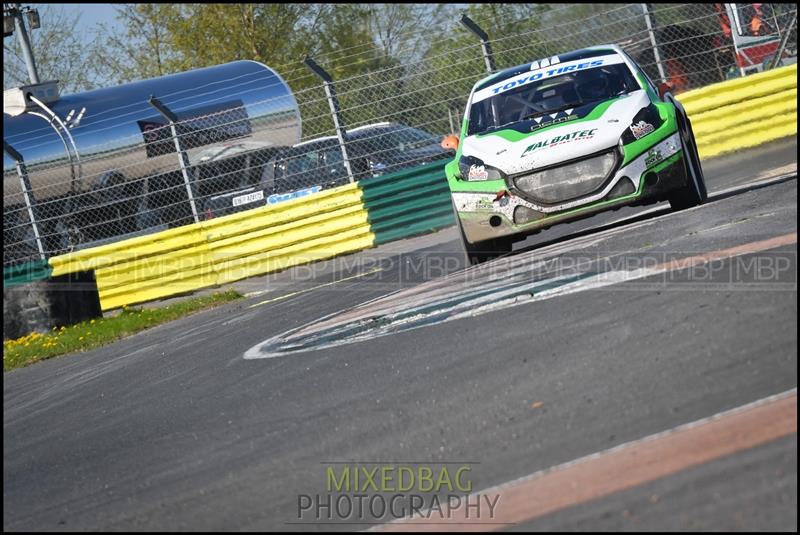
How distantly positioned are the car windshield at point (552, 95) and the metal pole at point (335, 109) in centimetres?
602

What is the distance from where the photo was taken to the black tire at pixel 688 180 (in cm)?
850

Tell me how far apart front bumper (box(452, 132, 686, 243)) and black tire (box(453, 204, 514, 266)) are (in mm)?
299

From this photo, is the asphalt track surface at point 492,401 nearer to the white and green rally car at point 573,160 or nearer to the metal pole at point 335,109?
the white and green rally car at point 573,160

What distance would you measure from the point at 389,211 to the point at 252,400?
31.6 feet

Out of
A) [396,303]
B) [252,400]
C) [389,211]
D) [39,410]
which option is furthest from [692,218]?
[389,211]

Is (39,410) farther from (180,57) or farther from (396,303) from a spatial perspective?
Answer: (180,57)

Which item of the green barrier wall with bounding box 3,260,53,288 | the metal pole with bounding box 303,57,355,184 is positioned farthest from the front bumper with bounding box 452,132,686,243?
the green barrier wall with bounding box 3,260,53,288

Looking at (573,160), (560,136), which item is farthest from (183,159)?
(573,160)

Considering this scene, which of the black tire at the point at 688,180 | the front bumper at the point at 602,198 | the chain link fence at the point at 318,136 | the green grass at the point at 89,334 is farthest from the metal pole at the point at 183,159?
the black tire at the point at 688,180

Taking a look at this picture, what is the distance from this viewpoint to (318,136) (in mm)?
16859

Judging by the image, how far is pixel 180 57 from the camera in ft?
110

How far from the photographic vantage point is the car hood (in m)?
8.25

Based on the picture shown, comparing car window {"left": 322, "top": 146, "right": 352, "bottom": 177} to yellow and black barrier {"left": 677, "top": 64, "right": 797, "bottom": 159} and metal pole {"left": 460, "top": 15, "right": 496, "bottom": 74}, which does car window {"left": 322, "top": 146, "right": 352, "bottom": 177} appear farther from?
yellow and black barrier {"left": 677, "top": 64, "right": 797, "bottom": 159}

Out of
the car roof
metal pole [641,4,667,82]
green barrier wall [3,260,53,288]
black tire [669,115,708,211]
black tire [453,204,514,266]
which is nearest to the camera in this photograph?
black tire [669,115,708,211]
